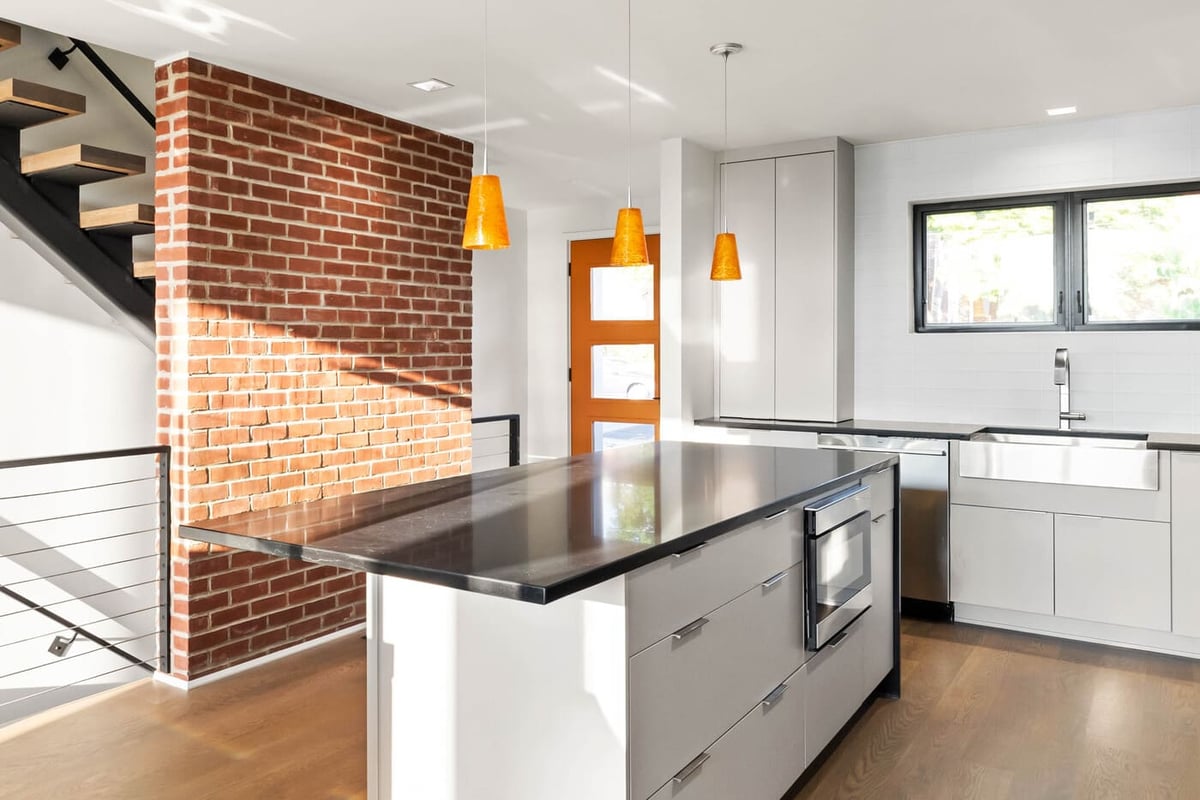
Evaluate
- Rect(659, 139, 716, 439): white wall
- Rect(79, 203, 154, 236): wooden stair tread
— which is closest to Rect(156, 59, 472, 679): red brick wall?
Rect(79, 203, 154, 236): wooden stair tread

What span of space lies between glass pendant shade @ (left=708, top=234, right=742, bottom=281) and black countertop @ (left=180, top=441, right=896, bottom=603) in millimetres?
653

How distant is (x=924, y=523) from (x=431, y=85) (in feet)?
9.52

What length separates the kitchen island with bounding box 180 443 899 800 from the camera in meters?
1.71

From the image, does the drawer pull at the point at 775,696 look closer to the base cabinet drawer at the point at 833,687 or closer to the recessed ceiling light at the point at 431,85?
the base cabinet drawer at the point at 833,687

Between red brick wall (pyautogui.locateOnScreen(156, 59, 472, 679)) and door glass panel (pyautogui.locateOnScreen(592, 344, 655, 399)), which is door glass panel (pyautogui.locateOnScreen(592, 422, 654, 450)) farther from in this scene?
red brick wall (pyautogui.locateOnScreen(156, 59, 472, 679))

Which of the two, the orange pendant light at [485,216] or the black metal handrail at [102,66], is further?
the black metal handrail at [102,66]

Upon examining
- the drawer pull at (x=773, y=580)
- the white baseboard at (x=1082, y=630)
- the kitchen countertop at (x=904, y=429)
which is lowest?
the white baseboard at (x=1082, y=630)

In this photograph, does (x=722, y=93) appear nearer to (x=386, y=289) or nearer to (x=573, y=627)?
(x=386, y=289)

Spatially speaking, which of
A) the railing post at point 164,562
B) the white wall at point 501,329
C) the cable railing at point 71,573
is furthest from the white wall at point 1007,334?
the cable railing at point 71,573

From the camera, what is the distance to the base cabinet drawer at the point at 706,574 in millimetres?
1771

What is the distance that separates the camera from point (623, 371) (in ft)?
22.1

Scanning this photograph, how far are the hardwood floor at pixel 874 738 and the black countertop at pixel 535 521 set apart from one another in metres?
0.88

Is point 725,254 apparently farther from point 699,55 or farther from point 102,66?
point 102,66

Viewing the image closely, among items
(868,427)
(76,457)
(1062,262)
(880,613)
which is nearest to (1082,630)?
(868,427)
